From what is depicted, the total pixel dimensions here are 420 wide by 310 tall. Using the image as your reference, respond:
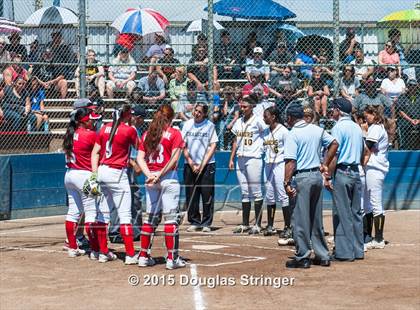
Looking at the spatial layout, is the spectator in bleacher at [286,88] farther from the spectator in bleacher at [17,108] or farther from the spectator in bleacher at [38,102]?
the spectator in bleacher at [17,108]

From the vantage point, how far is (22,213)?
55.3ft

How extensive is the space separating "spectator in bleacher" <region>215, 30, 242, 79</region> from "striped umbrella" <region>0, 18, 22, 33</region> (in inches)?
156

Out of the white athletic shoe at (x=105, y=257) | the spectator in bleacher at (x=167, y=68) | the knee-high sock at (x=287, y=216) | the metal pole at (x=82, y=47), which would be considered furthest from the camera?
the spectator in bleacher at (x=167, y=68)

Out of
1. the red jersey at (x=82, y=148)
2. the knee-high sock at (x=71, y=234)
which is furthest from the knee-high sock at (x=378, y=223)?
the knee-high sock at (x=71, y=234)

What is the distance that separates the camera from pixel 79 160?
12578 mm

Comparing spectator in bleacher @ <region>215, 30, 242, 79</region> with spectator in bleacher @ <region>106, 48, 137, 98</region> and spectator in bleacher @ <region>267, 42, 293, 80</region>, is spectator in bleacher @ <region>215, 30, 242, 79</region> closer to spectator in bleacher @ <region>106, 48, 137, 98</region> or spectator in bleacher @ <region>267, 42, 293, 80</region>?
spectator in bleacher @ <region>267, 42, 293, 80</region>

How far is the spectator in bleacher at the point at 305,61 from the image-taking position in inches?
734

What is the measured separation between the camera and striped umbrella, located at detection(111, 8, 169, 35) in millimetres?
19125

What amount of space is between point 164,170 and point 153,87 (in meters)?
6.77

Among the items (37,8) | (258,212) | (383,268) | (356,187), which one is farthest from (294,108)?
(37,8)

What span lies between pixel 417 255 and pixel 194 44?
7.46 m

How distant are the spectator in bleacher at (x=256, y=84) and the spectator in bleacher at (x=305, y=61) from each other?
2.77 feet

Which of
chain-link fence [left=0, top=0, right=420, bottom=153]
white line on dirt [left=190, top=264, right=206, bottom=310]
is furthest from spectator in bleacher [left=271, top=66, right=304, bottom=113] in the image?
white line on dirt [left=190, top=264, right=206, bottom=310]

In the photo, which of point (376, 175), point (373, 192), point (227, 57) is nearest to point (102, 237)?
point (373, 192)
